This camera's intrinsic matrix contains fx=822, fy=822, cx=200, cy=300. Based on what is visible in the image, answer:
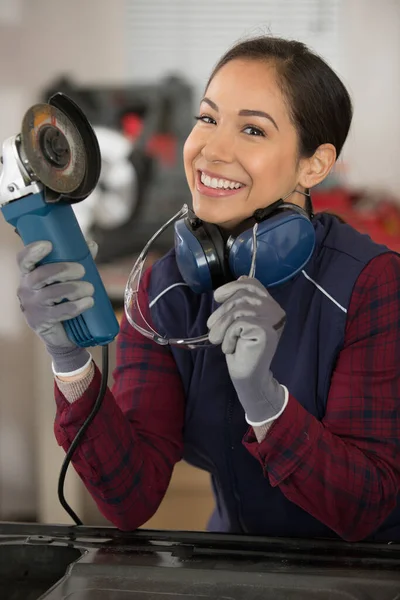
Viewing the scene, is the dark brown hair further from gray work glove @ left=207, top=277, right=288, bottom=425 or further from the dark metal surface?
the dark metal surface

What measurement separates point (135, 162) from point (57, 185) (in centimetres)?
205

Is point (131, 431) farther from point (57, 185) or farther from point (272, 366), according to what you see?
point (57, 185)

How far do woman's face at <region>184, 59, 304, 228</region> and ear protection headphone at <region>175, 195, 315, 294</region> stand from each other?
3 centimetres

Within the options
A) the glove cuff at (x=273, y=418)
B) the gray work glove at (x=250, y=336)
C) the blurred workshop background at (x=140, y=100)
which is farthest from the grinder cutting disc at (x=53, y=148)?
the blurred workshop background at (x=140, y=100)

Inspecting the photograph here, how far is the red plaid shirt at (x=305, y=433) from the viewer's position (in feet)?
3.27

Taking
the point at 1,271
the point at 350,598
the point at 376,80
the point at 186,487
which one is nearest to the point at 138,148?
the point at 1,271

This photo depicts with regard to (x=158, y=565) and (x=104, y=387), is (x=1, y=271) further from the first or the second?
(x=158, y=565)

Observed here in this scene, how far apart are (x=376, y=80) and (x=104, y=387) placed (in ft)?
7.12

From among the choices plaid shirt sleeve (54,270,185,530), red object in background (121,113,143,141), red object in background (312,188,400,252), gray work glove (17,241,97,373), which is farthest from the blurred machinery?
gray work glove (17,241,97,373)

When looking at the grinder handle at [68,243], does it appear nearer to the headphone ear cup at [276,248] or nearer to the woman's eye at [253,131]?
the headphone ear cup at [276,248]

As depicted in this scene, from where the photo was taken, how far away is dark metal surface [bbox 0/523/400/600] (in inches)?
31.4

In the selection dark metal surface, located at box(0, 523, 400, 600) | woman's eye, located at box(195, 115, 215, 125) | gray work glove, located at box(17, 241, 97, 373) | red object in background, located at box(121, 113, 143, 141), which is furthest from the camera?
red object in background, located at box(121, 113, 143, 141)

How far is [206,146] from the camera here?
3.64ft

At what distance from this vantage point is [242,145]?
1.10 m
